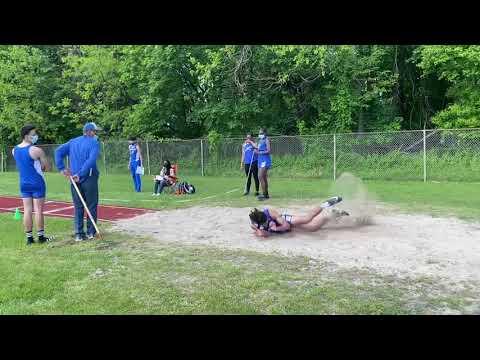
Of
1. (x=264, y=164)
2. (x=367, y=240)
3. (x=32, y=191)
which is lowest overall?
(x=367, y=240)

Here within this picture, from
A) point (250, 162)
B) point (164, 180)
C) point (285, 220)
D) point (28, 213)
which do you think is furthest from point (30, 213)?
point (164, 180)

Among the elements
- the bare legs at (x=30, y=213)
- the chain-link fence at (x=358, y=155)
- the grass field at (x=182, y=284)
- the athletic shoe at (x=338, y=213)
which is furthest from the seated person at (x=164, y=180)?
the athletic shoe at (x=338, y=213)

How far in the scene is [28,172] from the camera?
7605 millimetres

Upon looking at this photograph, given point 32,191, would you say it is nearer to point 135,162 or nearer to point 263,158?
point 263,158

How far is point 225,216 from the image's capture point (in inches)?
391

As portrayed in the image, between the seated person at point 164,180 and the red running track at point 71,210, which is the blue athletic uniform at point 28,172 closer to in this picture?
the red running track at point 71,210

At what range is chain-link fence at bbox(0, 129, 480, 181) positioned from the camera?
687 inches

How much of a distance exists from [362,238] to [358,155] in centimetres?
1268

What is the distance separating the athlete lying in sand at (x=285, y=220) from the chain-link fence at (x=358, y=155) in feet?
36.7

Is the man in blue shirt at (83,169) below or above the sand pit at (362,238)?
above

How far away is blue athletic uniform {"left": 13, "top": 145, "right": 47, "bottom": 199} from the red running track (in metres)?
2.50

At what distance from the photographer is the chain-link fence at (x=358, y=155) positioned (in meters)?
17.4
